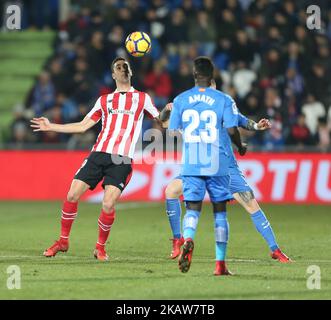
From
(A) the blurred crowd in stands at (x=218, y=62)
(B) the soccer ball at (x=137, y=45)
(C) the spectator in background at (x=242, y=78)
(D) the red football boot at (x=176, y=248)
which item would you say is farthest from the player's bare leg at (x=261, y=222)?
(C) the spectator in background at (x=242, y=78)

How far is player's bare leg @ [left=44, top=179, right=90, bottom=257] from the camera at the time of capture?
11.6 metres

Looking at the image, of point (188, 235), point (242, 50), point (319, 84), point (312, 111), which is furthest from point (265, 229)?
point (242, 50)

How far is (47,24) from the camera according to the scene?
2719 cm

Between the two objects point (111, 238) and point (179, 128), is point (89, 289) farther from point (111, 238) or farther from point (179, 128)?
point (111, 238)

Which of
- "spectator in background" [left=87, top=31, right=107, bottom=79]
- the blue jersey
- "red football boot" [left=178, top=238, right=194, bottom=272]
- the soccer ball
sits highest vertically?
"spectator in background" [left=87, top=31, right=107, bottom=79]

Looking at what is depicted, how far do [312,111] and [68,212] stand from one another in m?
10.2

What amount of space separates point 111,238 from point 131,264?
3.08 meters

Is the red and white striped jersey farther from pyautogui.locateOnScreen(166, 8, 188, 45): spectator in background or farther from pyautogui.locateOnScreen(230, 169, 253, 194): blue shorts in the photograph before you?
pyautogui.locateOnScreen(166, 8, 188, 45): spectator in background

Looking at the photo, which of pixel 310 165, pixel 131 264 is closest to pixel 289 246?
pixel 131 264

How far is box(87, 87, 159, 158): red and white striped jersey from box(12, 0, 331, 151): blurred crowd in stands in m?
9.01

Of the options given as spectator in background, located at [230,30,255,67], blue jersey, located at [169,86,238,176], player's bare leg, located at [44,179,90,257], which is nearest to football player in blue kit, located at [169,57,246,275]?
blue jersey, located at [169,86,238,176]

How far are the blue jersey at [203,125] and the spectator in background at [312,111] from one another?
11031 mm

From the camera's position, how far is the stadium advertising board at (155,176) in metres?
19.8

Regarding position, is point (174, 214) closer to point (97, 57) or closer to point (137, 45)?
point (137, 45)
